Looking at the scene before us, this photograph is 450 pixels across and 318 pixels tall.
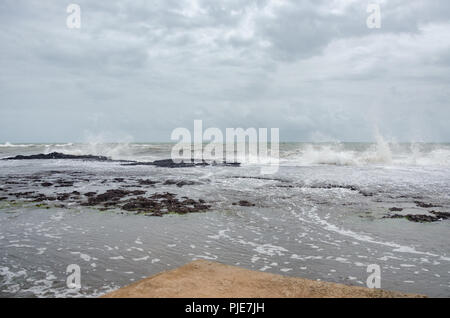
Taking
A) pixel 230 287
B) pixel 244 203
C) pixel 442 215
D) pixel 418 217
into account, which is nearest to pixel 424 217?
pixel 418 217

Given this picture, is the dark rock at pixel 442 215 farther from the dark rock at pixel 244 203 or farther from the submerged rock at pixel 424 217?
the dark rock at pixel 244 203

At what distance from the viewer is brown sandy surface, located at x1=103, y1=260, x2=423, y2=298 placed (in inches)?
159

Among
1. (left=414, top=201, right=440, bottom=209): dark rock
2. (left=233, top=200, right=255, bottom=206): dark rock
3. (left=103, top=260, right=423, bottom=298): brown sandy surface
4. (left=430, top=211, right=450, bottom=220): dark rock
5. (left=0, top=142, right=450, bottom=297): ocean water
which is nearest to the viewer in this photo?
(left=103, top=260, right=423, bottom=298): brown sandy surface

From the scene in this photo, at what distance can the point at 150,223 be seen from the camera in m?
9.91

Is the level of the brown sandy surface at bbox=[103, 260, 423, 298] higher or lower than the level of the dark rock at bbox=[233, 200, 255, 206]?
higher

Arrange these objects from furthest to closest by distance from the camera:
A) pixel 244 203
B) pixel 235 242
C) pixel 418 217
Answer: pixel 244 203
pixel 418 217
pixel 235 242

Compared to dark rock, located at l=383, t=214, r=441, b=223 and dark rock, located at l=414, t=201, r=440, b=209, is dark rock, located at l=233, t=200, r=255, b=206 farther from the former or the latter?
dark rock, located at l=414, t=201, r=440, b=209

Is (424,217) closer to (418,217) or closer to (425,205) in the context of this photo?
(418,217)

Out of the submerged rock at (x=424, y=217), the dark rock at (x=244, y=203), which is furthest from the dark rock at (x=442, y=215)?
the dark rock at (x=244, y=203)

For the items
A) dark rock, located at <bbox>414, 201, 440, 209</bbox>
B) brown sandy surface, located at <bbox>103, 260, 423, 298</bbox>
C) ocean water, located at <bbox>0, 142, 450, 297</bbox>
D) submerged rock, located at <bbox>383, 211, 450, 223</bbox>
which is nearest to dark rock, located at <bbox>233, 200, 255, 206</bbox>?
ocean water, located at <bbox>0, 142, 450, 297</bbox>

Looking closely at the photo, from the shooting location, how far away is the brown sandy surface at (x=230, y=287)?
404 cm

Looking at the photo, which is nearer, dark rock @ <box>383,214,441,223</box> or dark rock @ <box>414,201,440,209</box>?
dark rock @ <box>383,214,441,223</box>

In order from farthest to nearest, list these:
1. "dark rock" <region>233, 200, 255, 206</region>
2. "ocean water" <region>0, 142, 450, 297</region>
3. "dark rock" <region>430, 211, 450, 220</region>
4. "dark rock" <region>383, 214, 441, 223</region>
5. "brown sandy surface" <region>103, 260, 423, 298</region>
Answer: "dark rock" <region>233, 200, 255, 206</region>, "dark rock" <region>430, 211, 450, 220</region>, "dark rock" <region>383, 214, 441, 223</region>, "ocean water" <region>0, 142, 450, 297</region>, "brown sandy surface" <region>103, 260, 423, 298</region>

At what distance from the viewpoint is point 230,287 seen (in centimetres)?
426
